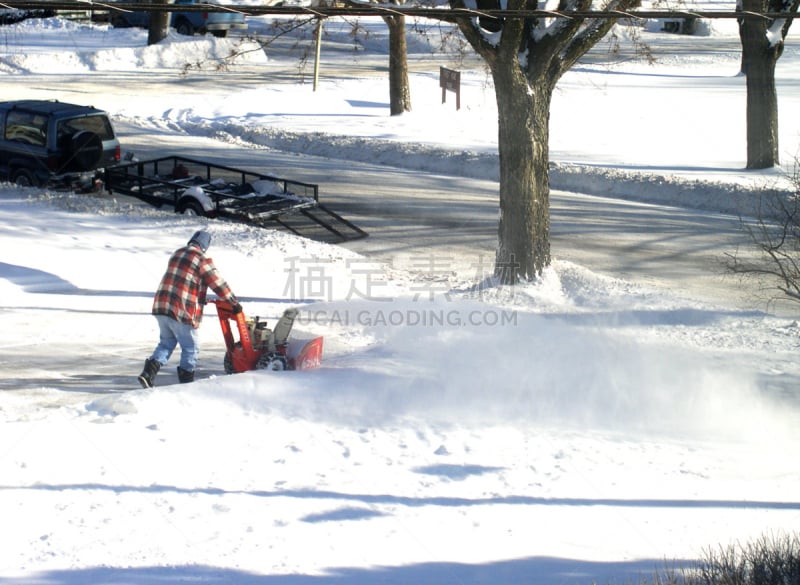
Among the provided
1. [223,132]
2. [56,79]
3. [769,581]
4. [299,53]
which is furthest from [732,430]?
[299,53]

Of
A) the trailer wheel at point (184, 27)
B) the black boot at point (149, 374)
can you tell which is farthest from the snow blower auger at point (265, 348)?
the trailer wheel at point (184, 27)

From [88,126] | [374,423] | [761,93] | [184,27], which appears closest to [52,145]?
[88,126]

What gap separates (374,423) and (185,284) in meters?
2.39

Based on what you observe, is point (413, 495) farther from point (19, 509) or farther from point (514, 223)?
point (514, 223)

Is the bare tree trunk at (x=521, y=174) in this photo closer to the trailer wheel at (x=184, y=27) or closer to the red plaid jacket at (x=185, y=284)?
the red plaid jacket at (x=185, y=284)

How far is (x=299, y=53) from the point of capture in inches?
1642

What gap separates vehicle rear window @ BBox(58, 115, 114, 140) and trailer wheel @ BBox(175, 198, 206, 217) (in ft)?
11.1

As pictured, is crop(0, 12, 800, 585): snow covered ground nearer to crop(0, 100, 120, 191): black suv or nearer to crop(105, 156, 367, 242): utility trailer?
crop(105, 156, 367, 242): utility trailer

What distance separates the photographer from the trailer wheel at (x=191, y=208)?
15234 millimetres

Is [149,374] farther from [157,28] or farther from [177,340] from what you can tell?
[157,28]

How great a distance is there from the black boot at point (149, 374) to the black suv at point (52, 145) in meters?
9.18

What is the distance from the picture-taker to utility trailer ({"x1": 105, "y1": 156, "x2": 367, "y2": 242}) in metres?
15.0

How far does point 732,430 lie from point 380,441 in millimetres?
3409

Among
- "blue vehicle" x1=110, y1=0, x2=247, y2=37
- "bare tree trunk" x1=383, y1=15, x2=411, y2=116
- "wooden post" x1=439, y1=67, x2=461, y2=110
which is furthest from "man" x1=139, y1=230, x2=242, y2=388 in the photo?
"blue vehicle" x1=110, y1=0, x2=247, y2=37
